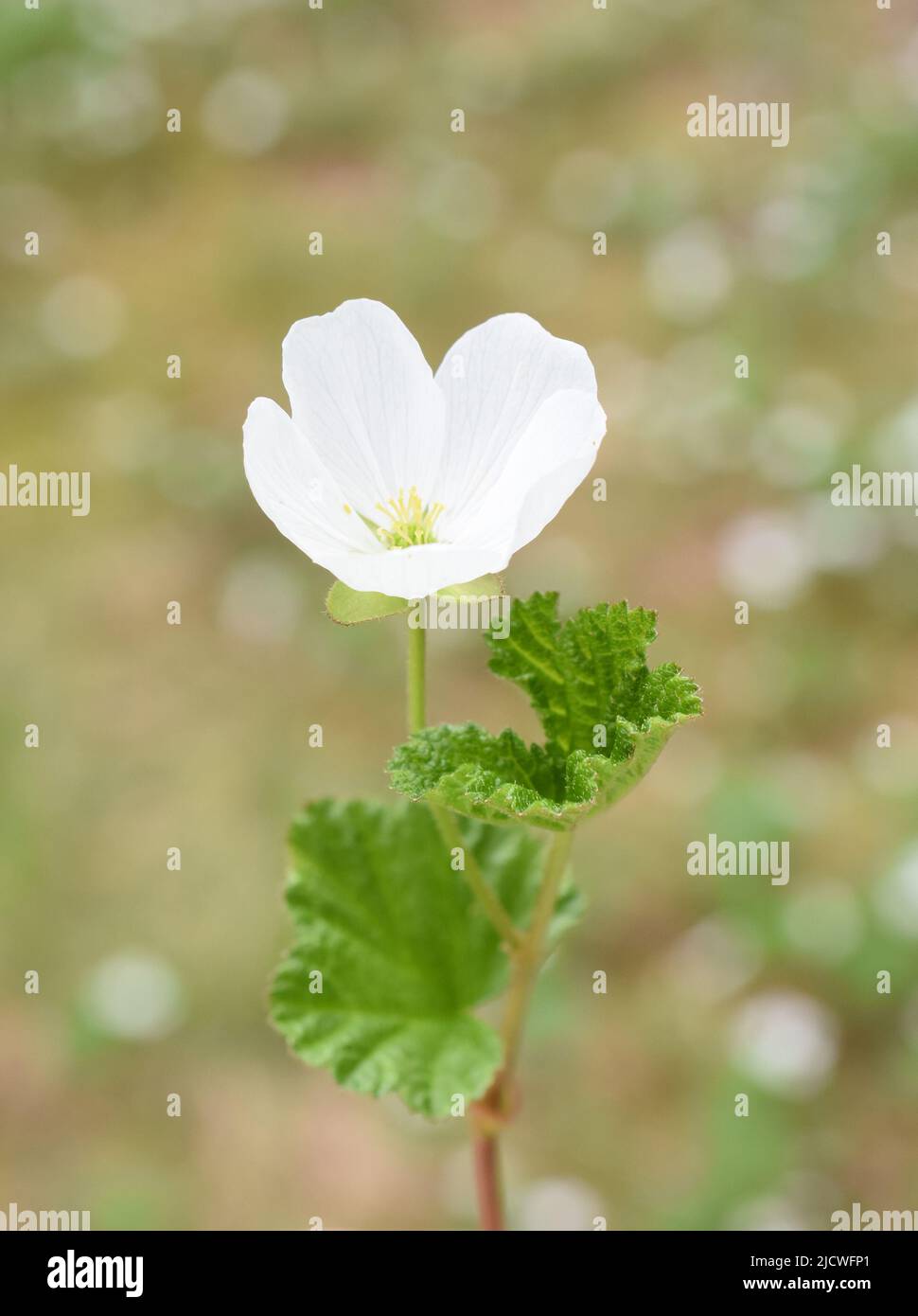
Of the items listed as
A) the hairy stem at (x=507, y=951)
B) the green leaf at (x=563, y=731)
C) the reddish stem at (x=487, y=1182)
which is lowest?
the reddish stem at (x=487, y=1182)

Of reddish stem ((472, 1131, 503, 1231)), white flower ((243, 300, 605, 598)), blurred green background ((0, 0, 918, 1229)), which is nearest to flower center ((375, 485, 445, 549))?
white flower ((243, 300, 605, 598))

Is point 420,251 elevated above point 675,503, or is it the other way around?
point 420,251

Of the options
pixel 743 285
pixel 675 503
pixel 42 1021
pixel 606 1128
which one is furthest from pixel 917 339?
pixel 42 1021

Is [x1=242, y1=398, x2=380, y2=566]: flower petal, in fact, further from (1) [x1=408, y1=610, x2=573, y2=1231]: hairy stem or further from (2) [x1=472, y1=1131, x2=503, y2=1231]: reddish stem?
(2) [x1=472, y1=1131, x2=503, y2=1231]: reddish stem

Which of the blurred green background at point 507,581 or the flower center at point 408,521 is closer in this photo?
the flower center at point 408,521

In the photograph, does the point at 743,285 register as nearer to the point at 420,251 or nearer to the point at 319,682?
the point at 420,251

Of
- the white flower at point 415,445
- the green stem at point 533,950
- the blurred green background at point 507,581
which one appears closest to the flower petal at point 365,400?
the white flower at point 415,445

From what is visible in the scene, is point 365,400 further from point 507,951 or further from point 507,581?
point 507,581

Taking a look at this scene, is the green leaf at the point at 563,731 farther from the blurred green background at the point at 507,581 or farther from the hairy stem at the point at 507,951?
the blurred green background at the point at 507,581
